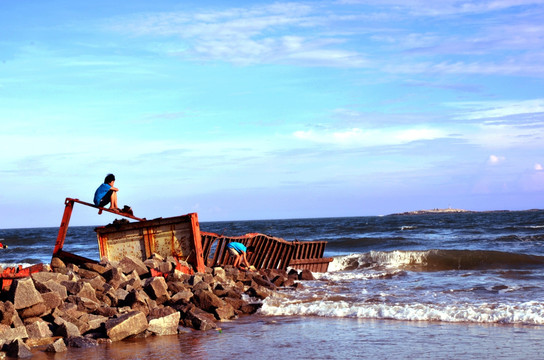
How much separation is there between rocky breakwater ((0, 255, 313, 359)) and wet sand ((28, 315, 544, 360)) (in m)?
0.26

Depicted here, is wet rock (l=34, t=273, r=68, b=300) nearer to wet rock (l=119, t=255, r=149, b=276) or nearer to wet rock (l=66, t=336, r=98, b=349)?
Answer: wet rock (l=66, t=336, r=98, b=349)

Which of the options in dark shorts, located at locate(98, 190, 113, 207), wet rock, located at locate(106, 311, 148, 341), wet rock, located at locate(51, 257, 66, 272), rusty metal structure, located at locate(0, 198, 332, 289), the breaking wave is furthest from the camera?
the breaking wave

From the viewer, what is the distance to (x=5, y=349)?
7.88 metres

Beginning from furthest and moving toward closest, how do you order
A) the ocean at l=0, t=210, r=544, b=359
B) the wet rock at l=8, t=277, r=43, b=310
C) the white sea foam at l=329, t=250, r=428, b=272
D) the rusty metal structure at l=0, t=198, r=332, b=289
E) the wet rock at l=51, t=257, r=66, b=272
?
the white sea foam at l=329, t=250, r=428, b=272 < the rusty metal structure at l=0, t=198, r=332, b=289 < the wet rock at l=51, t=257, r=66, b=272 < the wet rock at l=8, t=277, r=43, b=310 < the ocean at l=0, t=210, r=544, b=359

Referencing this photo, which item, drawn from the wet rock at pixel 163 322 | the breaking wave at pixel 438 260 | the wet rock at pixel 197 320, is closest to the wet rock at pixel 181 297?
the wet rock at pixel 197 320

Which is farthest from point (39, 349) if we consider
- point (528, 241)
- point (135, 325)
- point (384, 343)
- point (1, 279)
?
point (528, 241)

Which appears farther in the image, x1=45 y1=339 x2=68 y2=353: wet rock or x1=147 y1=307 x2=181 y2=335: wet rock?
x1=147 y1=307 x2=181 y2=335: wet rock

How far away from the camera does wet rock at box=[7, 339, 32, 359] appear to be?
7.74 m

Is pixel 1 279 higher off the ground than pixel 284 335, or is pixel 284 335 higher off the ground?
pixel 1 279

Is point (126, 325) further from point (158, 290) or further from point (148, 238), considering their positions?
point (148, 238)

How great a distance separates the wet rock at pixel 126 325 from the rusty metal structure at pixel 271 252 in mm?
7588

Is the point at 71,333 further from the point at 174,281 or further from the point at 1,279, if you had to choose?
the point at 174,281

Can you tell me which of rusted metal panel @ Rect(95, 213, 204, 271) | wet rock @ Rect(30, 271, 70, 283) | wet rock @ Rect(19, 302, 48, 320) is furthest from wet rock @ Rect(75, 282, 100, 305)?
rusted metal panel @ Rect(95, 213, 204, 271)

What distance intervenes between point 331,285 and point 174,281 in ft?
19.2
